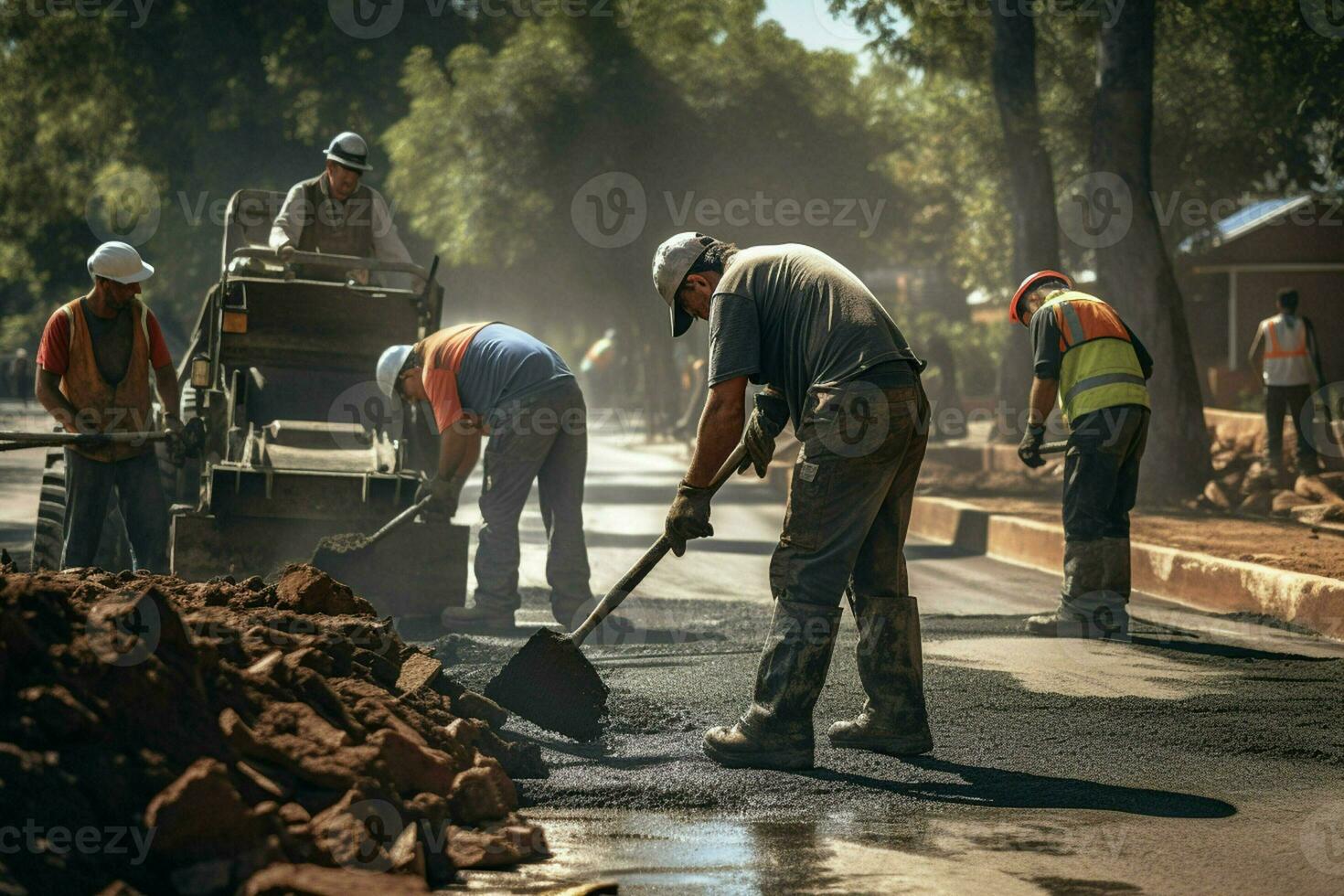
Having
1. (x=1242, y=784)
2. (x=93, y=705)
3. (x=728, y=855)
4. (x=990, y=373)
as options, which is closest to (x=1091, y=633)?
(x=1242, y=784)

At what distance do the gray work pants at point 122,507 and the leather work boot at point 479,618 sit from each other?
1.50m

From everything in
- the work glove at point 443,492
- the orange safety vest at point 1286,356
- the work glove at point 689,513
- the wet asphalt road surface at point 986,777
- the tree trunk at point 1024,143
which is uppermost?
the tree trunk at point 1024,143

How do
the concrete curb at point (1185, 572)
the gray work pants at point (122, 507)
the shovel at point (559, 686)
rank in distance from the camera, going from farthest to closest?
the concrete curb at point (1185, 572), the gray work pants at point (122, 507), the shovel at point (559, 686)

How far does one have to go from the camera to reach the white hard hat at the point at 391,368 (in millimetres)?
7859

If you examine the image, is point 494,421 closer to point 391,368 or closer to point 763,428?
point 391,368

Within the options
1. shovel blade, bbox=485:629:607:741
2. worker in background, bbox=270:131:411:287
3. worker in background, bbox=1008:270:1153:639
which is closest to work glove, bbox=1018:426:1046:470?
worker in background, bbox=1008:270:1153:639

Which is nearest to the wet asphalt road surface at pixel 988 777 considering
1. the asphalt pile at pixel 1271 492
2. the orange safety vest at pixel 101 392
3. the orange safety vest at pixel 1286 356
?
the orange safety vest at pixel 101 392

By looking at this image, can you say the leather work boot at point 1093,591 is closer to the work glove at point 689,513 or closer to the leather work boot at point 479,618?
the leather work boot at point 479,618

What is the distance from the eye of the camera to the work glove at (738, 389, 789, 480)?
501 cm

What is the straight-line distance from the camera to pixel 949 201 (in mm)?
42125

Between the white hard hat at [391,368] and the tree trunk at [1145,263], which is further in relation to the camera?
the tree trunk at [1145,263]

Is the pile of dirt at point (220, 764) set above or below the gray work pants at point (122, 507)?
below

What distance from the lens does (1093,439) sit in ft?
24.8

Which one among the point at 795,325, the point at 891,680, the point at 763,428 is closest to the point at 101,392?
the point at 763,428
